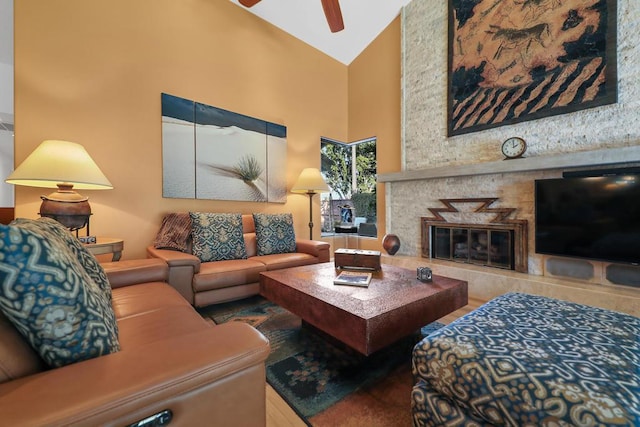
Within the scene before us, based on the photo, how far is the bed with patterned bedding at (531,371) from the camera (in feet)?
2.21

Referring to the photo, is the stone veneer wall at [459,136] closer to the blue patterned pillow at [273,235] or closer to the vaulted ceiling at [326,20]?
the vaulted ceiling at [326,20]

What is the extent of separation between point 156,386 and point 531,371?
1.01 metres

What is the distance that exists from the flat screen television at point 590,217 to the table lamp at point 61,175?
3887 mm

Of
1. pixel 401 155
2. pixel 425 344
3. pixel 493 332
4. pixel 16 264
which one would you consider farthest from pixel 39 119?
pixel 401 155

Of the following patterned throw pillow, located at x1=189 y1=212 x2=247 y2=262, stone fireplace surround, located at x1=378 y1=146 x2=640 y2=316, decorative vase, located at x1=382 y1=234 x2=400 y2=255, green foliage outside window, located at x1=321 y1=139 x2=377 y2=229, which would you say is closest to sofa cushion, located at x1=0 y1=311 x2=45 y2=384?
patterned throw pillow, located at x1=189 y1=212 x2=247 y2=262

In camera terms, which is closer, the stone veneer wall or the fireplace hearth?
the stone veneer wall

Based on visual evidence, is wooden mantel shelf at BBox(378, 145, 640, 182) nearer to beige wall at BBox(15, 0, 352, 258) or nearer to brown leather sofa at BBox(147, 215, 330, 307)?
brown leather sofa at BBox(147, 215, 330, 307)

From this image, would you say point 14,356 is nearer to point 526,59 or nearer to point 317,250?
point 317,250

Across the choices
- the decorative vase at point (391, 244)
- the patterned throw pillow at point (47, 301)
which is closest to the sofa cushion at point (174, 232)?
the patterned throw pillow at point (47, 301)

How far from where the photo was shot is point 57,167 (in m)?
1.78

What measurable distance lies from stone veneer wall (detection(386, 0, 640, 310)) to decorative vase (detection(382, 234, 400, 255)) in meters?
0.21

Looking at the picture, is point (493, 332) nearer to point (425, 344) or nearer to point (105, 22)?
point (425, 344)

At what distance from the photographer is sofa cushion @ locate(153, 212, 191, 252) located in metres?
2.52

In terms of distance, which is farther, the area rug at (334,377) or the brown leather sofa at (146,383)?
the area rug at (334,377)
